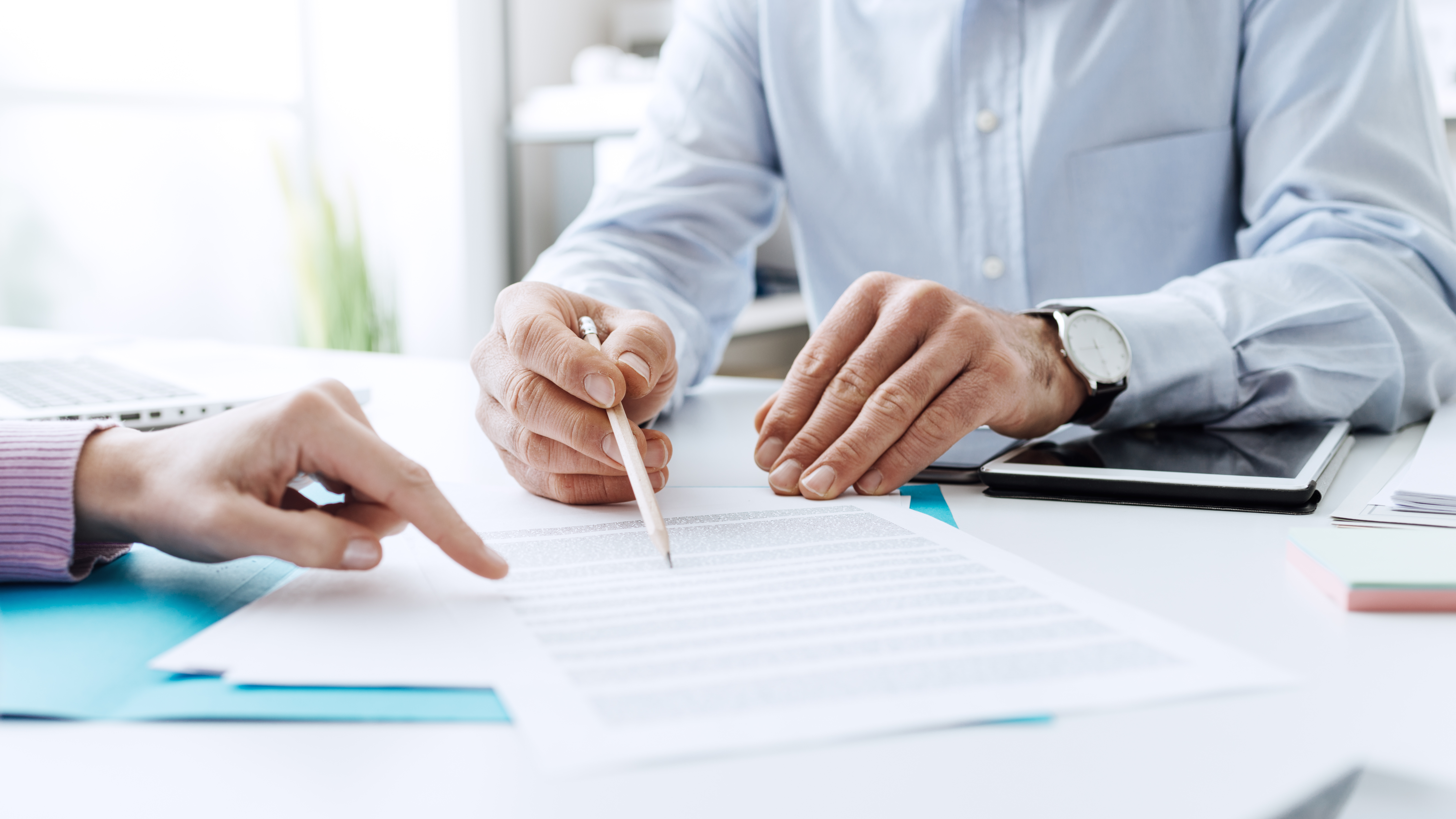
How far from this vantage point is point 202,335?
2.62 meters

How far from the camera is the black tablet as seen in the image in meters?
0.55

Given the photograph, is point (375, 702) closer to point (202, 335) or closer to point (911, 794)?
point (911, 794)

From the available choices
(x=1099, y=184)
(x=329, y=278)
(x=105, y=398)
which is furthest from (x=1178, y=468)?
(x=329, y=278)

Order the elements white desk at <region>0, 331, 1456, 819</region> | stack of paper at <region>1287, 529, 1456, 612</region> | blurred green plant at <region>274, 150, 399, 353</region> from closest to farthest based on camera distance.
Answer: white desk at <region>0, 331, 1456, 819</region>
stack of paper at <region>1287, 529, 1456, 612</region>
blurred green plant at <region>274, 150, 399, 353</region>

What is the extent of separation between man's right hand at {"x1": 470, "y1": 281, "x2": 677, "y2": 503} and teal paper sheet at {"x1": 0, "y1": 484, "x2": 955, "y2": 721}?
0.16 meters

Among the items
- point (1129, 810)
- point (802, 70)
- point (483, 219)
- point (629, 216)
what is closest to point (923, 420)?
point (1129, 810)

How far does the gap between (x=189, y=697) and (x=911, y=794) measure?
217mm

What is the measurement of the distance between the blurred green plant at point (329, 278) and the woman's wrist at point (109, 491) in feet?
7.38

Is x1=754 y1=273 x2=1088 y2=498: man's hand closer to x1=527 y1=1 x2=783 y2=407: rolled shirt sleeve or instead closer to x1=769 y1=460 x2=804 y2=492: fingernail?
x1=769 y1=460 x2=804 y2=492: fingernail

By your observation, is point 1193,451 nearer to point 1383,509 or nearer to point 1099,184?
point 1383,509

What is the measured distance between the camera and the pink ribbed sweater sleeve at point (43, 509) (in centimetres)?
43

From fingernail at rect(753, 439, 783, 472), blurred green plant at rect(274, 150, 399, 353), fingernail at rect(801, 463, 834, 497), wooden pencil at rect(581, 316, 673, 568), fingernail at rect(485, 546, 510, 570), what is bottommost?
blurred green plant at rect(274, 150, 399, 353)

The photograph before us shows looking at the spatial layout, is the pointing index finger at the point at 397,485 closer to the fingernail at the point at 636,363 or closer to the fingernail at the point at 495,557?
the fingernail at the point at 495,557

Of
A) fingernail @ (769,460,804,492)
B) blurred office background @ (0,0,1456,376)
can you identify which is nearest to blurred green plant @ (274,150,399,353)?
blurred office background @ (0,0,1456,376)
